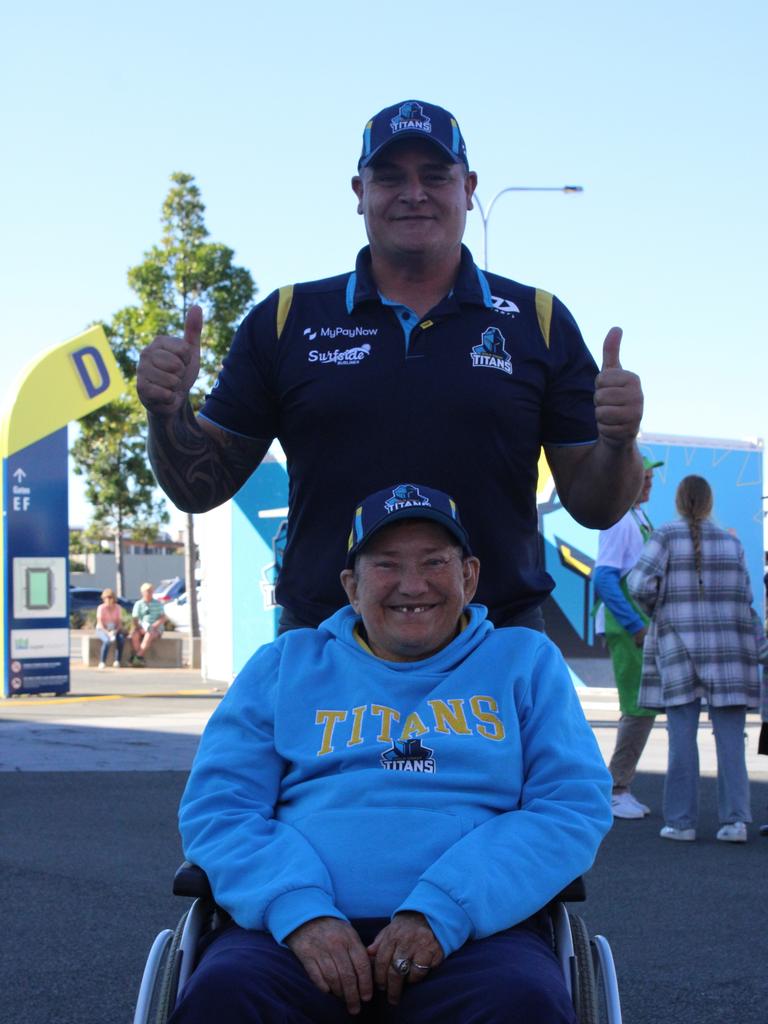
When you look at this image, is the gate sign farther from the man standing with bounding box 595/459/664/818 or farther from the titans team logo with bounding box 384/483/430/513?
the titans team logo with bounding box 384/483/430/513

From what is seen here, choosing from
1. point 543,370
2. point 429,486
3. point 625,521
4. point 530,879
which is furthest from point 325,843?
point 625,521

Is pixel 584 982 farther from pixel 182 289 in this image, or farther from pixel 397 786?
pixel 182 289

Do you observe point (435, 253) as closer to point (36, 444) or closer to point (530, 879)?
point (530, 879)

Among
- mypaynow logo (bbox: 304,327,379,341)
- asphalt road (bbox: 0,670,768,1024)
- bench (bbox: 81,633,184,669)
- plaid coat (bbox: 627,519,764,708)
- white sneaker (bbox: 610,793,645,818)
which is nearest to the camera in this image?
mypaynow logo (bbox: 304,327,379,341)

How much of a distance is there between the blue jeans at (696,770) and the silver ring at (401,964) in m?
5.15

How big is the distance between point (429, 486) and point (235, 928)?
3.33 ft

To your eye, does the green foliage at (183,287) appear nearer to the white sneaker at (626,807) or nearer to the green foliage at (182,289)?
the green foliage at (182,289)

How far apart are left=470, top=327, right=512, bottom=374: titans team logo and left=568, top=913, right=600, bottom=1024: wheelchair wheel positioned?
1206 millimetres

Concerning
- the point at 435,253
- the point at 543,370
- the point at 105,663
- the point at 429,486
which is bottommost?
the point at 105,663

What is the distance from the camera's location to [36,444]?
1695 centimetres

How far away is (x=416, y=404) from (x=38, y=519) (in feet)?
48.0

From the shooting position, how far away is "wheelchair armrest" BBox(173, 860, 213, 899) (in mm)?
2598

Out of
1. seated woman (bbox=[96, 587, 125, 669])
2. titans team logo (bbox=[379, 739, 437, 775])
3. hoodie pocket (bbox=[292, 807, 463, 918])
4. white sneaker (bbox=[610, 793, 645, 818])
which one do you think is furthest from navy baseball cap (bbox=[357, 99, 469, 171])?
seated woman (bbox=[96, 587, 125, 669])

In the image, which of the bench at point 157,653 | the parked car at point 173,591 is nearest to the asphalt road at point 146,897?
the bench at point 157,653
